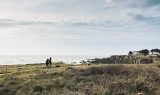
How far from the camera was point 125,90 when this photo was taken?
50.2m

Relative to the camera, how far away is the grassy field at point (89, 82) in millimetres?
49969

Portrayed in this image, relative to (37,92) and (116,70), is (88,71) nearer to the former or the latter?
(116,70)

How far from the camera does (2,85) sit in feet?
176

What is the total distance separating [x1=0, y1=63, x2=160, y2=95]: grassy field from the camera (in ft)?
164

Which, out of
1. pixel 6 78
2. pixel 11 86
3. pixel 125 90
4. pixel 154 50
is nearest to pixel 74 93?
pixel 125 90

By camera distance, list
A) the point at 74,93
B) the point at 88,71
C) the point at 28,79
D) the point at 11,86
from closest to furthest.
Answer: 1. the point at 74,93
2. the point at 11,86
3. the point at 28,79
4. the point at 88,71

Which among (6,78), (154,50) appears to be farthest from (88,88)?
(154,50)

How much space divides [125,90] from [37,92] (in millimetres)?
14017

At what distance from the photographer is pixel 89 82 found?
5406 cm

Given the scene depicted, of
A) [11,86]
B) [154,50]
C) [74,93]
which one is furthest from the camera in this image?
[154,50]

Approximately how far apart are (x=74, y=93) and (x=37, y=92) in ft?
20.2

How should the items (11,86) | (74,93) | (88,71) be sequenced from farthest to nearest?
(88,71) < (11,86) < (74,93)

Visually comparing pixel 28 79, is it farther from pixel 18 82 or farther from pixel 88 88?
pixel 88 88

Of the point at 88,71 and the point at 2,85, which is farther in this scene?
the point at 88,71
